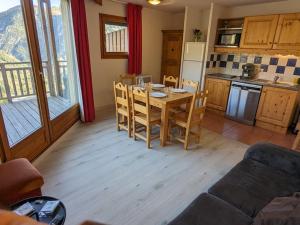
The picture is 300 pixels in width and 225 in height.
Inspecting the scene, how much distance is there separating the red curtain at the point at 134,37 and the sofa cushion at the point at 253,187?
12.0 feet

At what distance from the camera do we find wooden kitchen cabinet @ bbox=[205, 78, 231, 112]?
4156mm

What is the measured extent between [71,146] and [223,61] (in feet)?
13.0

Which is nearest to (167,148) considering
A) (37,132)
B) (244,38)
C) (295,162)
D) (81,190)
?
(81,190)

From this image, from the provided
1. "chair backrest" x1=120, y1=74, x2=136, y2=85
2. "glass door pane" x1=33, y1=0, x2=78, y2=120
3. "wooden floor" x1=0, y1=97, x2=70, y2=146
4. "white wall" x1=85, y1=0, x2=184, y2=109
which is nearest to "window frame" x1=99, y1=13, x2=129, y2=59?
"white wall" x1=85, y1=0, x2=184, y2=109

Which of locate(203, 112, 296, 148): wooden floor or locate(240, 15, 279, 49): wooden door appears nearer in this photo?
locate(203, 112, 296, 148): wooden floor

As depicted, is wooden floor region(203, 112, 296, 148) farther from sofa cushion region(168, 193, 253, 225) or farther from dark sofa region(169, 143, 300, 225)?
sofa cushion region(168, 193, 253, 225)

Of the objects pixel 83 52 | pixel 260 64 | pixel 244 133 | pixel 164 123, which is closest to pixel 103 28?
pixel 83 52

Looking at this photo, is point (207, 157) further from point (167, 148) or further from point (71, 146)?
point (71, 146)

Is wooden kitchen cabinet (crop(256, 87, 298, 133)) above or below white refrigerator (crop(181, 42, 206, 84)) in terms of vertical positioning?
below

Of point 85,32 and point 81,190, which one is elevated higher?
point 85,32

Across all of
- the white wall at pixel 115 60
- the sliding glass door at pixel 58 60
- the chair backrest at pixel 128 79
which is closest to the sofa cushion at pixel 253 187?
the sliding glass door at pixel 58 60

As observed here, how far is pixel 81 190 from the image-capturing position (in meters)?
2.00

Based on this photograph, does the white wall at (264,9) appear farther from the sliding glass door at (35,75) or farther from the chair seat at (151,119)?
the sliding glass door at (35,75)

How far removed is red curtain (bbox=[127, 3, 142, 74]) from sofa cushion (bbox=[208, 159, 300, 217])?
3655 mm
